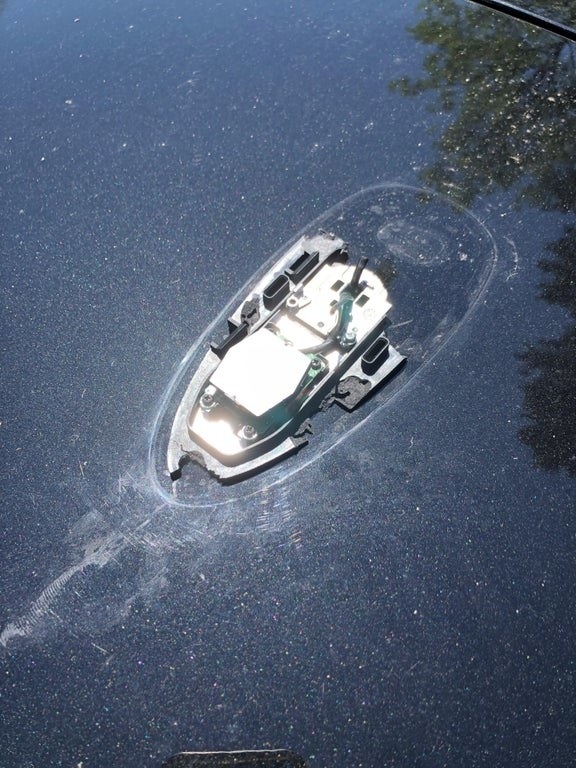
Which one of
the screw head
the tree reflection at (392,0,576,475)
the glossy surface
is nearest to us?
the glossy surface

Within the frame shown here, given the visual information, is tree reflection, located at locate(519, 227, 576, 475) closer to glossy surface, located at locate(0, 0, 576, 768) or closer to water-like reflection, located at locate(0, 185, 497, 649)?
glossy surface, located at locate(0, 0, 576, 768)

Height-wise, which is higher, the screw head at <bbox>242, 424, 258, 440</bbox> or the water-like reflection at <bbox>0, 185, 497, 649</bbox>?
the screw head at <bbox>242, 424, 258, 440</bbox>

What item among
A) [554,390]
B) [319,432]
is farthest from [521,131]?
[319,432]

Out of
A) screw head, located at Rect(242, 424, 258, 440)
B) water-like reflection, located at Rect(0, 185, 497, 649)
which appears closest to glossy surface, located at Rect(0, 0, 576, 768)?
water-like reflection, located at Rect(0, 185, 497, 649)

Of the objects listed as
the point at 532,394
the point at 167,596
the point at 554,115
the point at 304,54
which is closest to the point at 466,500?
the point at 532,394

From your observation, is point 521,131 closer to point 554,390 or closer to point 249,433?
point 554,390

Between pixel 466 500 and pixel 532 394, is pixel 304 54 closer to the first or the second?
pixel 532 394

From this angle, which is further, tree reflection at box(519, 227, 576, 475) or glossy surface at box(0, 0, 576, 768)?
tree reflection at box(519, 227, 576, 475)
